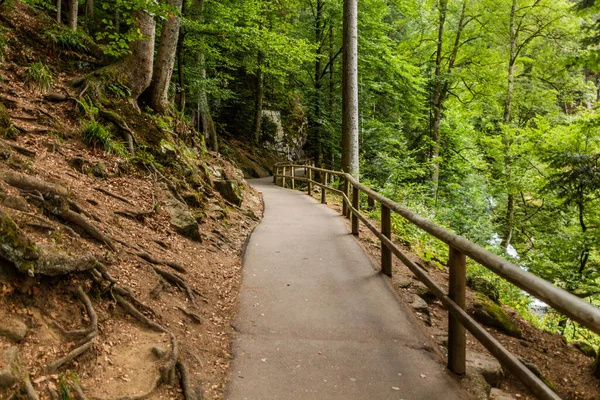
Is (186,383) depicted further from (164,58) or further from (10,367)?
(164,58)

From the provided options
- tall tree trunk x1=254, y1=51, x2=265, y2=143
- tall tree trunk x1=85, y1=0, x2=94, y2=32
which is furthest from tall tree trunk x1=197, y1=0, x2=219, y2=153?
tall tree trunk x1=254, y1=51, x2=265, y2=143

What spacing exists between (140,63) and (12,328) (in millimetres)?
7100

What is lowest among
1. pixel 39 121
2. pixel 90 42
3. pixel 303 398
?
pixel 303 398

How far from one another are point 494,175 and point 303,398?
2274 cm

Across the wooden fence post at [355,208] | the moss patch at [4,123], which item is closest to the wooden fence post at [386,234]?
the wooden fence post at [355,208]

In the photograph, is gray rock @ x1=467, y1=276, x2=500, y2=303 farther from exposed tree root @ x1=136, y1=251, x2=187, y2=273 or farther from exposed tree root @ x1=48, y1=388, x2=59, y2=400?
exposed tree root @ x1=48, y1=388, x2=59, y2=400

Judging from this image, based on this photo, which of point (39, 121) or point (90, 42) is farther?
point (90, 42)

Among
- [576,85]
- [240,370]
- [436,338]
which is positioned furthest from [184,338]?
[576,85]

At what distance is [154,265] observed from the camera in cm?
483

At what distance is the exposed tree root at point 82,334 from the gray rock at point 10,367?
22 centimetres

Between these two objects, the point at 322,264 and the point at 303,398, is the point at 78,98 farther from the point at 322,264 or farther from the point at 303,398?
the point at 303,398

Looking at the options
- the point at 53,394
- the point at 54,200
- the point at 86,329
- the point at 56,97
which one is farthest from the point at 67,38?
the point at 53,394

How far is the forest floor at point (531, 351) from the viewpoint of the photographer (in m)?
4.02

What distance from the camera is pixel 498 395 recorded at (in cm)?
326
